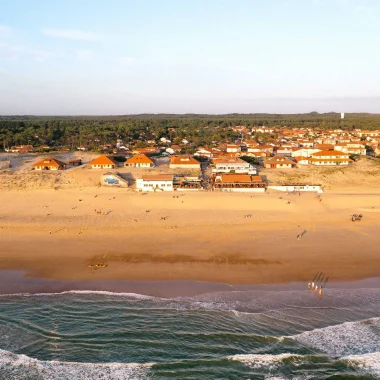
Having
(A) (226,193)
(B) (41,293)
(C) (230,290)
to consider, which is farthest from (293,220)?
(B) (41,293)

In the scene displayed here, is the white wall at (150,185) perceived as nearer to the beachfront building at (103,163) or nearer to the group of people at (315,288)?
the beachfront building at (103,163)

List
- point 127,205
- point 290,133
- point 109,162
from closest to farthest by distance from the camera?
point 127,205 → point 109,162 → point 290,133

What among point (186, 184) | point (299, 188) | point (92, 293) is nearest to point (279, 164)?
point (299, 188)

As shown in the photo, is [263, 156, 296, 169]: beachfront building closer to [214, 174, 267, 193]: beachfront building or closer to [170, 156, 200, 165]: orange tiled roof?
[170, 156, 200, 165]: orange tiled roof

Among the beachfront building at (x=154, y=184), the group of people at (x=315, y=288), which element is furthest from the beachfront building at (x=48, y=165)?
the group of people at (x=315, y=288)

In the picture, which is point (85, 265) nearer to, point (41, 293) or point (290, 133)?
point (41, 293)

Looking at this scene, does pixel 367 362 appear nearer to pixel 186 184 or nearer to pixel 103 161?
pixel 186 184

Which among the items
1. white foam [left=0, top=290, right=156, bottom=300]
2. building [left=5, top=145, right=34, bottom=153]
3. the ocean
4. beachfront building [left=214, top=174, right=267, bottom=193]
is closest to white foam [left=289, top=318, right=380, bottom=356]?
the ocean
